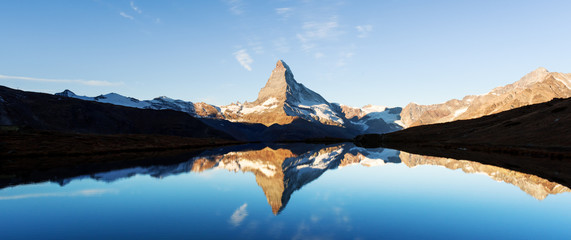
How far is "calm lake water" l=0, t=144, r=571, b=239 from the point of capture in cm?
1597

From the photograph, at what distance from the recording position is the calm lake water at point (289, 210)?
1597 centimetres

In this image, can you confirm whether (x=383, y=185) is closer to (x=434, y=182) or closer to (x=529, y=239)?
(x=434, y=182)

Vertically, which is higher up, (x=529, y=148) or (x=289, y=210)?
(x=529, y=148)

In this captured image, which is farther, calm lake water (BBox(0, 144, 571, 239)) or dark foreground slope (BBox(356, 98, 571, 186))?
dark foreground slope (BBox(356, 98, 571, 186))

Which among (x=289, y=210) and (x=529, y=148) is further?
(x=529, y=148)

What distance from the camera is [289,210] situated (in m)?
20.9

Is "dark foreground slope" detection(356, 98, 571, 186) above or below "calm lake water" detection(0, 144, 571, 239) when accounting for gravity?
above

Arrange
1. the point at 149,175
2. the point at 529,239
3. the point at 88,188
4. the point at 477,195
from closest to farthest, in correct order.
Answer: the point at 529,239 < the point at 477,195 < the point at 88,188 < the point at 149,175

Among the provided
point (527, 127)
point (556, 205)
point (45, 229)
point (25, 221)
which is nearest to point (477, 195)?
point (556, 205)

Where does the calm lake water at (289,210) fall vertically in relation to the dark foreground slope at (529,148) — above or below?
below

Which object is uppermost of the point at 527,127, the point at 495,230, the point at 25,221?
the point at 527,127

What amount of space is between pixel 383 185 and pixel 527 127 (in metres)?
94.2

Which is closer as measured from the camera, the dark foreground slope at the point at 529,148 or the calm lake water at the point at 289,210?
the calm lake water at the point at 289,210

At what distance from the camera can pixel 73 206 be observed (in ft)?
73.9
